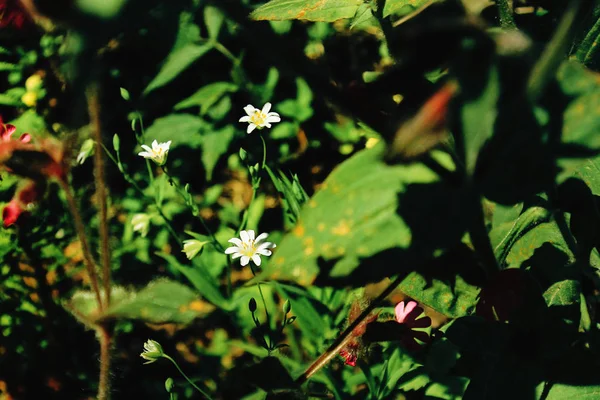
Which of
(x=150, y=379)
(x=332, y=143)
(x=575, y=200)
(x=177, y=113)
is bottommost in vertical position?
(x=150, y=379)

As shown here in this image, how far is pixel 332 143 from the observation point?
1.56 meters

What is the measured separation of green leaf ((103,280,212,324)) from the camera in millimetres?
776

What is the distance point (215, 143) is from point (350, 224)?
37.6 inches

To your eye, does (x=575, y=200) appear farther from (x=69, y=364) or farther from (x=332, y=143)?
(x=69, y=364)

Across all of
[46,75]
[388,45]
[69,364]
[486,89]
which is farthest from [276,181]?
[46,75]

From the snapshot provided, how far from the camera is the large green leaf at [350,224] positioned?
1.34ft

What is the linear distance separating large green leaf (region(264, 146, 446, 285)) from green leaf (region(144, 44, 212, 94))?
2.99 feet

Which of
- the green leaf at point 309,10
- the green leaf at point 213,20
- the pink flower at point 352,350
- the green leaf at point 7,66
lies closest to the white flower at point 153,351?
the pink flower at point 352,350

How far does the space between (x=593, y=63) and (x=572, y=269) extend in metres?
0.24

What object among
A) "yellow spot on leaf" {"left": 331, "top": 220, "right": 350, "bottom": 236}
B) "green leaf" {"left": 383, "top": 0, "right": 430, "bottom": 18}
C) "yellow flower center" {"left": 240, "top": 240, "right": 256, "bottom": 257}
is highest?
"green leaf" {"left": 383, "top": 0, "right": 430, "bottom": 18}

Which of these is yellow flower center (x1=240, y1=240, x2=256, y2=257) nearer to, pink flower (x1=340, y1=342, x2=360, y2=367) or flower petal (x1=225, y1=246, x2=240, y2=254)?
flower petal (x1=225, y1=246, x2=240, y2=254)

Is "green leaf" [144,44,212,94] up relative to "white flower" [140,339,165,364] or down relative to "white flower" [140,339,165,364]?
up

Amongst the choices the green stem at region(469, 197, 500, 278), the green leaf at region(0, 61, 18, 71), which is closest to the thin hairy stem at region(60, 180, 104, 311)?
the green stem at region(469, 197, 500, 278)

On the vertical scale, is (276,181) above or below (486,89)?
below
